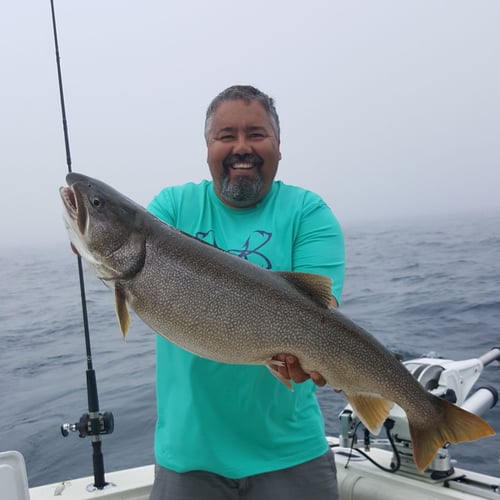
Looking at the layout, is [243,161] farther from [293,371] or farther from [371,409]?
[371,409]

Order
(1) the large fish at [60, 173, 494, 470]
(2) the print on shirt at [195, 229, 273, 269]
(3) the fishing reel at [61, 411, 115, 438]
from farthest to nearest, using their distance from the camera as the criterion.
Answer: (3) the fishing reel at [61, 411, 115, 438] < (2) the print on shirt at [195, 229, 273, 269] < (1) the large fish at [60, 173, 494, 470]

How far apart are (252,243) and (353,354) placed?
0.77 metres

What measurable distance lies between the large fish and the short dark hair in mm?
715

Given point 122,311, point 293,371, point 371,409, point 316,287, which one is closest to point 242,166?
point 316,287

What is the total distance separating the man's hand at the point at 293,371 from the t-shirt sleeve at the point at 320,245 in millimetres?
414

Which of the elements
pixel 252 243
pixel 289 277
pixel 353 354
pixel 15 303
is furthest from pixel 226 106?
pixel 15 303

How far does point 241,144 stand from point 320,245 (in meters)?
0.64

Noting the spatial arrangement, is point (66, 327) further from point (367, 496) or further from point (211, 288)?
point (211, 288)

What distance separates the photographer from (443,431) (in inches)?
104

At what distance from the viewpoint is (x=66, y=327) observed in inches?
536

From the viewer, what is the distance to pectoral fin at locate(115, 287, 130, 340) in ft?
8.44

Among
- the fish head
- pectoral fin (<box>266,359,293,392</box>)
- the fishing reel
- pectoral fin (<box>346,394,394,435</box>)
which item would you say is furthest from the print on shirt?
the fishing reel

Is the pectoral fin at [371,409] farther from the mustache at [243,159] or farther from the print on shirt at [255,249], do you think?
the mustache at [243,159]

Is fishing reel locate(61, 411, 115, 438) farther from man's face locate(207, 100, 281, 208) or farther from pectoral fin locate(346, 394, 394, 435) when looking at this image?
pectoral fin locate(346, 394, 394, 435)
